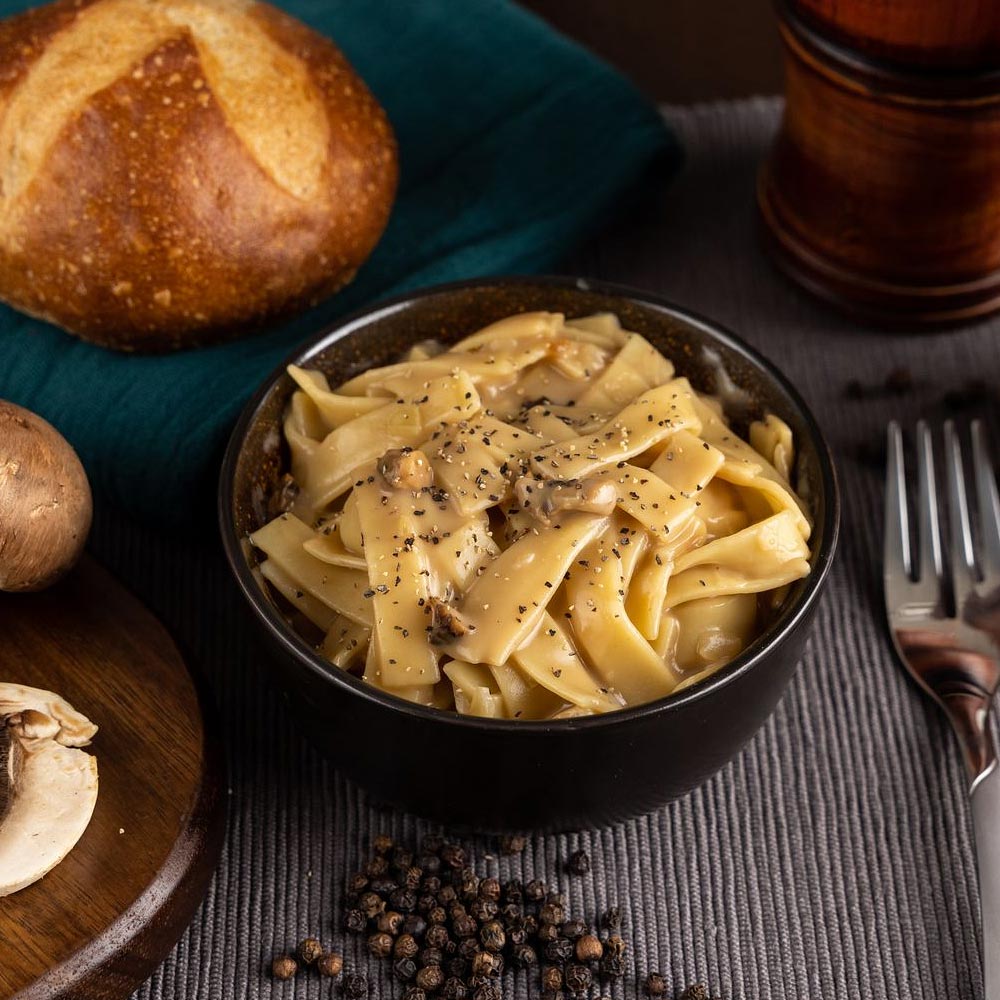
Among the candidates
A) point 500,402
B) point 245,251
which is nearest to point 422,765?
point 500,402

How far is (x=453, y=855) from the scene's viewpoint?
2.86 m

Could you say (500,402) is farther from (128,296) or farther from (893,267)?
(893,267)

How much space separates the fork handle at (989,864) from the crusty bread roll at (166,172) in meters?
1.96

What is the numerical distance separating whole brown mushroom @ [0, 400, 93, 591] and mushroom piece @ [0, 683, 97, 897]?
0.86ft

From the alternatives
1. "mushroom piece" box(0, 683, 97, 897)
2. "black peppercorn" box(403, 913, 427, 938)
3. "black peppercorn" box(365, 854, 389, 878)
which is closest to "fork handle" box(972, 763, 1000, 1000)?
"black peppercorn" box(403, 913, 427, 938)

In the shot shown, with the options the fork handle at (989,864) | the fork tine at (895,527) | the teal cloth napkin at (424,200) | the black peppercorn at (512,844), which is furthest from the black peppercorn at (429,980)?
the fork tine at (895,527)

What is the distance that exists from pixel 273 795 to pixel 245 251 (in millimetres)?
1280

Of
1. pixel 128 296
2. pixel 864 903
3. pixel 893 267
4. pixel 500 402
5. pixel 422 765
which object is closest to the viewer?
pixel 422 765

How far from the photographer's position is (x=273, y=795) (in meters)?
2.99

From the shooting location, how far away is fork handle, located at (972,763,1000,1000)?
2.55m

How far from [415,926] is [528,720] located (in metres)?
0.61

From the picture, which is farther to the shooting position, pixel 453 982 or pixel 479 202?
pixel 479 202

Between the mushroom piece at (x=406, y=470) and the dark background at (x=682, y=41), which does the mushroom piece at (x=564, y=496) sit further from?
the dark background at (x=682, y=41)

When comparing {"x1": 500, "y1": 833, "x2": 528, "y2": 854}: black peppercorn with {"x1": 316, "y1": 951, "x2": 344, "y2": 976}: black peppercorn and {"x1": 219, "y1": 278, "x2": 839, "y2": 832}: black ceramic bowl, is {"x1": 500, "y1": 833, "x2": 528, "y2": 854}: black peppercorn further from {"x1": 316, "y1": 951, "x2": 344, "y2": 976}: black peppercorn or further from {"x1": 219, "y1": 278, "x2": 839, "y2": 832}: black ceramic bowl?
{"x1": 316, "y1": 951, "x2": 344, "y2": 976}: black peppercorn
